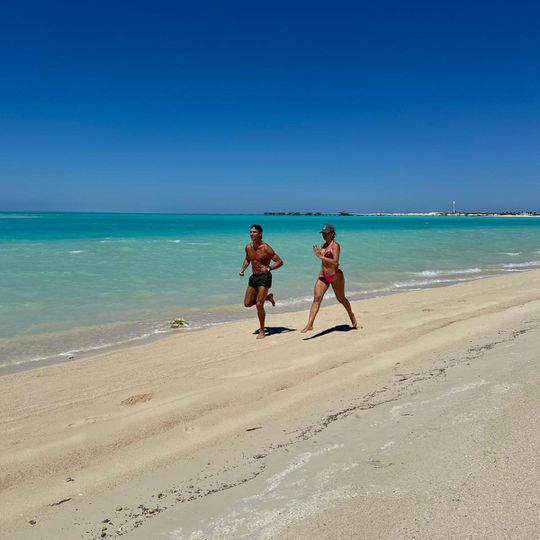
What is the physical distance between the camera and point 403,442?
121 inches

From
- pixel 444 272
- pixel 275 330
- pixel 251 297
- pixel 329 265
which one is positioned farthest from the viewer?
pixel 444 272

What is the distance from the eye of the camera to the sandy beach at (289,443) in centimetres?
242

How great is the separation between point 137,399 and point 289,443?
2105mm

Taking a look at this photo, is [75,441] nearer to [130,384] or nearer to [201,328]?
[130,384]

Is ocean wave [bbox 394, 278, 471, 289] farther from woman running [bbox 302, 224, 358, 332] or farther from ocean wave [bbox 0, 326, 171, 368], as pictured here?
ocean wave [bbox 0, 326, 171, 368]

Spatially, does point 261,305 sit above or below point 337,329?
above

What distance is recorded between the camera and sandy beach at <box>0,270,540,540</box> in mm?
2416

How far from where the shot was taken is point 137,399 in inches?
191

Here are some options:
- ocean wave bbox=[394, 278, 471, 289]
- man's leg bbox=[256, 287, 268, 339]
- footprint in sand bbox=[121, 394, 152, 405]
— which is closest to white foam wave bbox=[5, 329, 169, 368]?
man's leg bbox=[256, 287, 268, 339]

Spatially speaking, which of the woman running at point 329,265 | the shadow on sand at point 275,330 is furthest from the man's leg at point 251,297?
the woman running at point 329,265

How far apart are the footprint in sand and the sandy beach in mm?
23

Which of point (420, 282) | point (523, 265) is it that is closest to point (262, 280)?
point (420, 282)

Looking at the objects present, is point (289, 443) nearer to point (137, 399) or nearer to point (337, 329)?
point (137, 399)

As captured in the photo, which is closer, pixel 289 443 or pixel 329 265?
pixel 289 443
